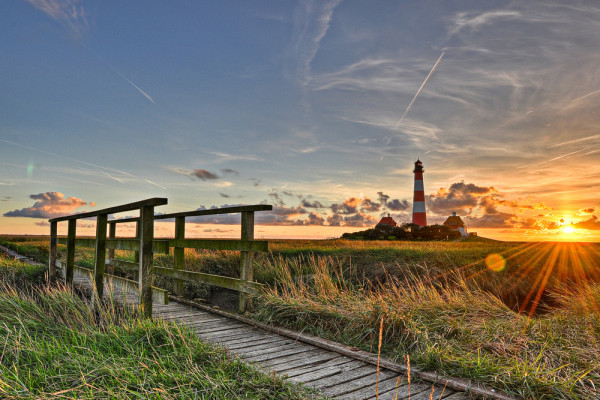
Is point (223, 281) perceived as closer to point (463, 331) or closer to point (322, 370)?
point (322, 370)

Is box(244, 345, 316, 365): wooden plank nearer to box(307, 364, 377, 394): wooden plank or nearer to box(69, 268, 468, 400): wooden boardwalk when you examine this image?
box(69, 268, 468, 400): wooden boardwalk

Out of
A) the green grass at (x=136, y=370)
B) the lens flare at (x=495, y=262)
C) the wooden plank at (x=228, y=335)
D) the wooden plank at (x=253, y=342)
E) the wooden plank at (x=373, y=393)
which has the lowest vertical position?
the wooden plank at (x=373, y=393)

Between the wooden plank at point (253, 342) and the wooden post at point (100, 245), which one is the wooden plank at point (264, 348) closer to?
the wooden plank at point (253, 342)

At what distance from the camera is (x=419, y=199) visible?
1811 inches

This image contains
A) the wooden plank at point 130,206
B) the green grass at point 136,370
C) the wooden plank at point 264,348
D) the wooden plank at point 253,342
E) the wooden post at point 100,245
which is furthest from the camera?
the wooden post at point 100,245

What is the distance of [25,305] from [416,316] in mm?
5075

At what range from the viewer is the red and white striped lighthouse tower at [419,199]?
1730 inches

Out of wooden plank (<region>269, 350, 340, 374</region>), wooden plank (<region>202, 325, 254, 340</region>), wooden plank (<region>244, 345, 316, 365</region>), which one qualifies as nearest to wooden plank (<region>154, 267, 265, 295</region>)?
wooden plank (<region>202, 325, 254, 340</region>)

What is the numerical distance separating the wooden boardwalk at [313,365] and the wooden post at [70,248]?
13.1 feet

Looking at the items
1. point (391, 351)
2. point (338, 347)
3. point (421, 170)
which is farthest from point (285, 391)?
point (421, 170)

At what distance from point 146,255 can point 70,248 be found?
4.43 meters

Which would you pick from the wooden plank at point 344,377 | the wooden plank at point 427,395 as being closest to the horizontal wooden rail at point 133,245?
the wooden plank at point 344,377

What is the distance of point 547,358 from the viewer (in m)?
3.74

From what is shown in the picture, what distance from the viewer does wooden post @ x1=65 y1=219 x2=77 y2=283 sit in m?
8.15
